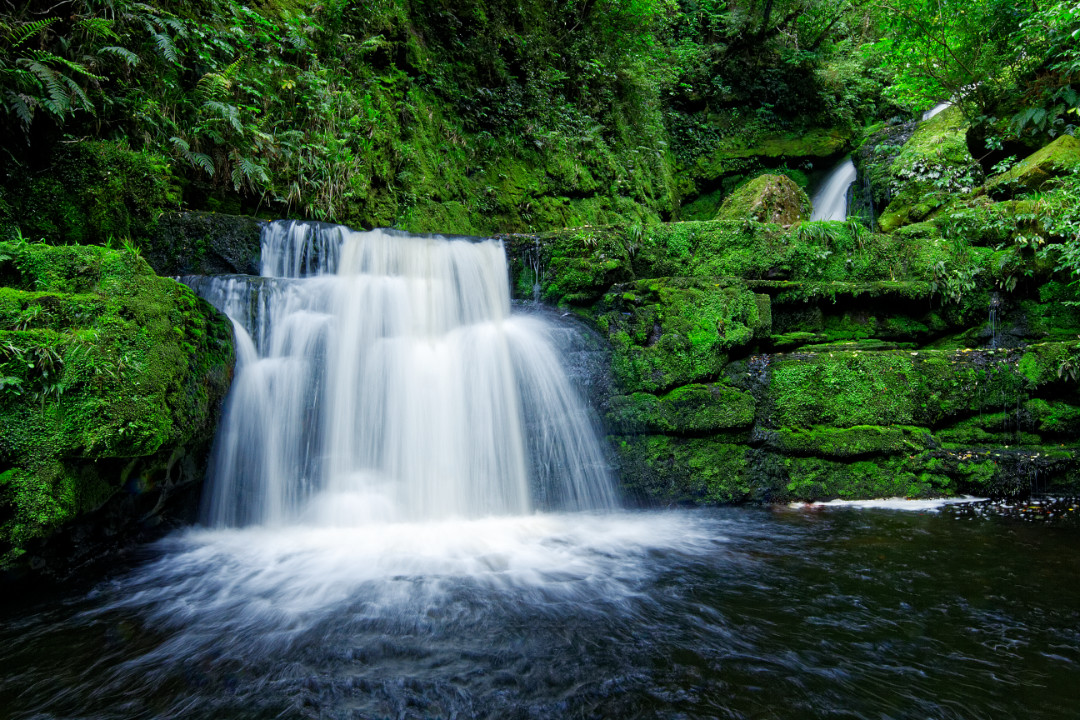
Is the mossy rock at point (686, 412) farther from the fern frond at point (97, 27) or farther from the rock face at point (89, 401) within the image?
the fern frond at point (97, 27)

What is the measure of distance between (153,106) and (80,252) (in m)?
3.22

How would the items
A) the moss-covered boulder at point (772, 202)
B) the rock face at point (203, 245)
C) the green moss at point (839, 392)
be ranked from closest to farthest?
the green moss at point (839, 392), the rock face at point (203, 245), the moss-covered boulder at point (772, 202)

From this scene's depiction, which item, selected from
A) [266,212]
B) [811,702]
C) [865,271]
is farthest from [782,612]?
[266,212]

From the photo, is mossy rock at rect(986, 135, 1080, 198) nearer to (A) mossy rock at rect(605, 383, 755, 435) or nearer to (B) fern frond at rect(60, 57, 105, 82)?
(A) mossy rock at rect(605, 383, 755, 435)

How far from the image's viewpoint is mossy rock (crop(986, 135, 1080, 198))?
693 cm

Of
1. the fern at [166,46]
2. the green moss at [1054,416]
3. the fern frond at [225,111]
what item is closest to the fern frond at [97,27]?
the fern at [166,46]

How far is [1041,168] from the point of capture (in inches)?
281

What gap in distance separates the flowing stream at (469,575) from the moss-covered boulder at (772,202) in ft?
19.4

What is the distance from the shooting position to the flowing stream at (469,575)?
2541 mm

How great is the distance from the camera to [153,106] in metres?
6.22

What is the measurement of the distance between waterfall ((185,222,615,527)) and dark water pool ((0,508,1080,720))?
24.3 inches

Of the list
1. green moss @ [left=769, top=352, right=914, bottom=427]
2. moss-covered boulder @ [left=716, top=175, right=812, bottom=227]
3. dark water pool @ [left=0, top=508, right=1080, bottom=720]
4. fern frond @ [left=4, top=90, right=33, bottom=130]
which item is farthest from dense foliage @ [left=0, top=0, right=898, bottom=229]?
green moss @ [left=769, top=352, right=914, bottom=427]

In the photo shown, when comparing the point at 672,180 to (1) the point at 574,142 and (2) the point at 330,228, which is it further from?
(2) the point at 330,228

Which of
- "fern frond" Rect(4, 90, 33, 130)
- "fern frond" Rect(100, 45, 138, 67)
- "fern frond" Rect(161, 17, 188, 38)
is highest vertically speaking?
"fern frond" Rect(161, 17, 188, 38)
